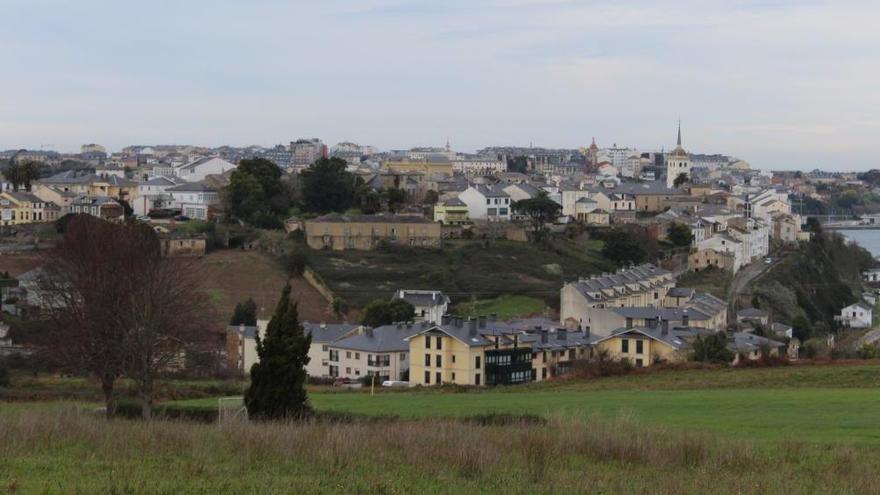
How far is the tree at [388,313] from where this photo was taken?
135 ft

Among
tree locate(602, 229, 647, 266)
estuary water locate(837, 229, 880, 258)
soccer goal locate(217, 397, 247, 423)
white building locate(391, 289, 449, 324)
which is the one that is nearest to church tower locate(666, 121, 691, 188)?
estuary water locate(837, 229, 880, 258)

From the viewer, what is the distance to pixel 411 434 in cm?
1328

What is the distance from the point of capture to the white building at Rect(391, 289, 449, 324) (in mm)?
43219

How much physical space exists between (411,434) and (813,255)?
2445 inches

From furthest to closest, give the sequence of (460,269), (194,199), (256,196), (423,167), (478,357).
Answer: (423,167) < (194,199) < (256,196) < (460,269) < (478,357)

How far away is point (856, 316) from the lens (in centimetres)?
6025

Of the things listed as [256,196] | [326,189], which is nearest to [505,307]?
[256,196]

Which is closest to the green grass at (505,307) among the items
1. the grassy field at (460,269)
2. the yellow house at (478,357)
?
the grassy field at (460,269)

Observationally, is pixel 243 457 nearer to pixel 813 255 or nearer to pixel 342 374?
pixel 342 374

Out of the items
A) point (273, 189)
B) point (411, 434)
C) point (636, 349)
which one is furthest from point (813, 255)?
point (411, 434)

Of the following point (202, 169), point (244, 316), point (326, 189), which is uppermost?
point (202, 169)

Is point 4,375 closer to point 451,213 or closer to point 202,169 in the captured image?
point 451,213

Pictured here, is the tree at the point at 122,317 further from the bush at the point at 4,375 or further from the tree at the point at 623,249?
the tree at the point at 623,249

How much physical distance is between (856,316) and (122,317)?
4529cm
